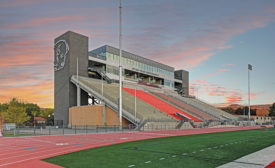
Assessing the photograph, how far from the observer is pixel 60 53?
55.4m

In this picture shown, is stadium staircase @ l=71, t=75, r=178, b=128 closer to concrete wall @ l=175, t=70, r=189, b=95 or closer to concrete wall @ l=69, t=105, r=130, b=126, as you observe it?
concrete wall @ l=69, t=105, r=130, b=126

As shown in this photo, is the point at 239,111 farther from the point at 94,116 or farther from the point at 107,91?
the point at 94,116

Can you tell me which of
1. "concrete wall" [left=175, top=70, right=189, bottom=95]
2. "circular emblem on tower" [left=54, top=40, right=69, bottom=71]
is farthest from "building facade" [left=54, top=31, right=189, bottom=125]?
"concrete wall" [left=175, top=70, right=189, bottom=95]

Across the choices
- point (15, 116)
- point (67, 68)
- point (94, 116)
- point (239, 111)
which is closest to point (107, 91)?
point (94, 116)

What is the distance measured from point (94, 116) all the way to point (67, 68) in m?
15.4

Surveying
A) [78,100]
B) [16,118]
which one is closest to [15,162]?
[78,100]

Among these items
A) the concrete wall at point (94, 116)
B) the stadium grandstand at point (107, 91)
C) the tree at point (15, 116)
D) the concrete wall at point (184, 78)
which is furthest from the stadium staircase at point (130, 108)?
the concrete wall at point (184, 78)

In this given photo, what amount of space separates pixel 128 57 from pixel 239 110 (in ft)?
306

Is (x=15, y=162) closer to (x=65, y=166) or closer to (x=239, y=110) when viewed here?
(x=65, y=166)

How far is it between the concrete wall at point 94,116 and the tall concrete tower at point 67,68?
6156 mm

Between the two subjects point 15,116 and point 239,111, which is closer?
point 15,116

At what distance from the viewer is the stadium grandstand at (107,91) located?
138ft

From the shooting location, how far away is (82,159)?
11.2m

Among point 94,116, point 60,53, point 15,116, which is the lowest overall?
point 15,116
